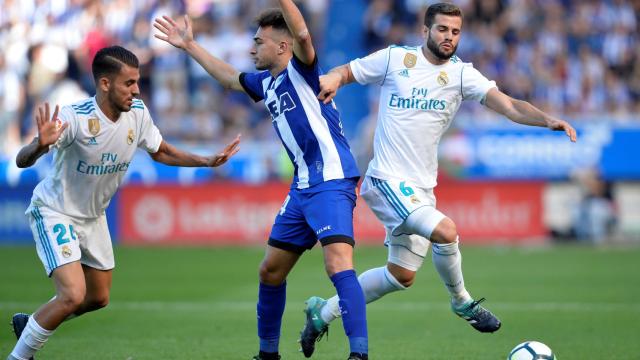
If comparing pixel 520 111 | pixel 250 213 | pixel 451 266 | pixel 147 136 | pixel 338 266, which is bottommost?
pixel 250 213

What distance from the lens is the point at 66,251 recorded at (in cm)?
741

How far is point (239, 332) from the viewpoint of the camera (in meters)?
10.0

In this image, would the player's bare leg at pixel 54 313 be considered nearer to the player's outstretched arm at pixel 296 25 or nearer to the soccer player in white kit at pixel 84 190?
the soccer player in white kit at pixel 84 190

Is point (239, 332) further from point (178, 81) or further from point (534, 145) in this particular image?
point (178, 81)

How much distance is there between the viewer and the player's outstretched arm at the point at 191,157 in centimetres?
800

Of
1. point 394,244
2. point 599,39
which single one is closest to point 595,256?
point 599,39

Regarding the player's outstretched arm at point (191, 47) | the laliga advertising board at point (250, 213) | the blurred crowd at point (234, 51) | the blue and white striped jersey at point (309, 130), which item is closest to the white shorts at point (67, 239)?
the player's outstretched arm at point (191, 47)

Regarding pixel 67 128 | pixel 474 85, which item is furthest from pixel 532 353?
pixel 67 128

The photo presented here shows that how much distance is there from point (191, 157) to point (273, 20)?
131cm

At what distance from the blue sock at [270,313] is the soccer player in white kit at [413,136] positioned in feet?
1.25

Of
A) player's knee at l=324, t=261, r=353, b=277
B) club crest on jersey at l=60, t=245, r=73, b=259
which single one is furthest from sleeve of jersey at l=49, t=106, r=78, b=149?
player's knee at l=324, t=261, r=353, b=277

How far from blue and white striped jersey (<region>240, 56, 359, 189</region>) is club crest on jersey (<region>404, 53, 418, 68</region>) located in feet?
3.39

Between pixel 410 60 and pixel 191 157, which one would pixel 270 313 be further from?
pixel 410 60

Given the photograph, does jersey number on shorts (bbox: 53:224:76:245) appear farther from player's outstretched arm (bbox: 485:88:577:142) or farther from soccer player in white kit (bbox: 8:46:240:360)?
player's outstretched arm (bbox: 485:88:577:142)
